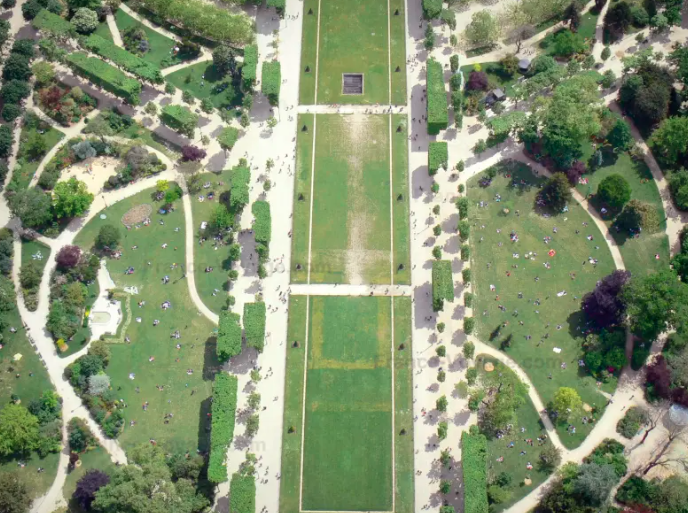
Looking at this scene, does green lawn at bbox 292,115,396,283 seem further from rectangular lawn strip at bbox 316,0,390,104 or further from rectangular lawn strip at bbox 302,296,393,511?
rectangular lawn strip at bbox 302,296,393,511

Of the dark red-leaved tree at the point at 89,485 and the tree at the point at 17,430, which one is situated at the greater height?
the tree at the point at 17,430

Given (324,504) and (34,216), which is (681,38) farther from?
(34,216)

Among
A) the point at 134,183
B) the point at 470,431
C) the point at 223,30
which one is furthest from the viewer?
the point at 223,30

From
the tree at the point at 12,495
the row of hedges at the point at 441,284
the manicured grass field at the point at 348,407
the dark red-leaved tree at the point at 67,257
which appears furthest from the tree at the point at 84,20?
the tree at the point at 12,495

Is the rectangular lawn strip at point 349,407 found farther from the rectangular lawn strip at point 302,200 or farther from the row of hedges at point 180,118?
the row of hedges at point 180,118

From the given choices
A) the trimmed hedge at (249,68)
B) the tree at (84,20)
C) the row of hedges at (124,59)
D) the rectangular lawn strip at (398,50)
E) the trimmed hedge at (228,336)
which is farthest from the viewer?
the tree at (84,20)

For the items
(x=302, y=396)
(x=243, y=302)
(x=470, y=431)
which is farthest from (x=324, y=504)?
(x=243, y=302)
